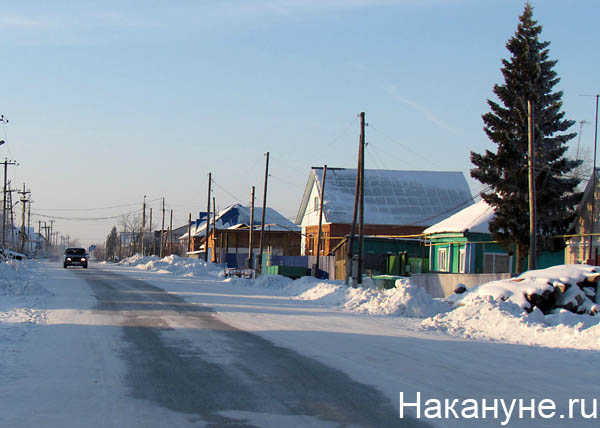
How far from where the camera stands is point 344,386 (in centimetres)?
877

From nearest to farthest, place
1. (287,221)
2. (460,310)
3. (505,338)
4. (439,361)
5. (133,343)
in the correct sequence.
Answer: (439,361), (133,343), (505,338), (460,310), (287,221)

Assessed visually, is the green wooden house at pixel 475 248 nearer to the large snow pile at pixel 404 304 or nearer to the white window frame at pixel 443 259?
the white window frame at pixel 443 259

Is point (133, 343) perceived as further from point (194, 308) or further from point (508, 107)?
point (508, 107)

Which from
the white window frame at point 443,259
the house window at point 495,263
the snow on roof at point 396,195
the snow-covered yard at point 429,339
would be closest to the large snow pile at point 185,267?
the snow on roof at point 396,195

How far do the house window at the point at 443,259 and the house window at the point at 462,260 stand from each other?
214 centimetres

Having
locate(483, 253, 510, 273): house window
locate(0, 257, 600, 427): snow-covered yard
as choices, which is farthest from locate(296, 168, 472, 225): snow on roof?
locate(0, 257, 600, 427): snow-covered yard

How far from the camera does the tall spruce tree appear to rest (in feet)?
107

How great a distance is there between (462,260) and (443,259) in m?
3.28

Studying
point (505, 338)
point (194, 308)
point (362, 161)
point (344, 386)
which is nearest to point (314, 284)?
point (362, 161)

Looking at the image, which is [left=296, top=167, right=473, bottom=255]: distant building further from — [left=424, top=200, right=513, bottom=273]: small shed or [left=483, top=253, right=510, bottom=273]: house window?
[left=483, top=253, right=510, bottom=273]: house window

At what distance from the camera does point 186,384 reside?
8758mm

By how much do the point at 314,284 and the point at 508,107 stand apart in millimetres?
13024

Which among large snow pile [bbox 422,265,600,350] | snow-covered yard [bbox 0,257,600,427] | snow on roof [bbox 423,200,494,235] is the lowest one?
snow-covered yard [bbox 0,257,600,427]

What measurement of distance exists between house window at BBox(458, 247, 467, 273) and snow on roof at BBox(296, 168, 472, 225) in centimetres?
2207
